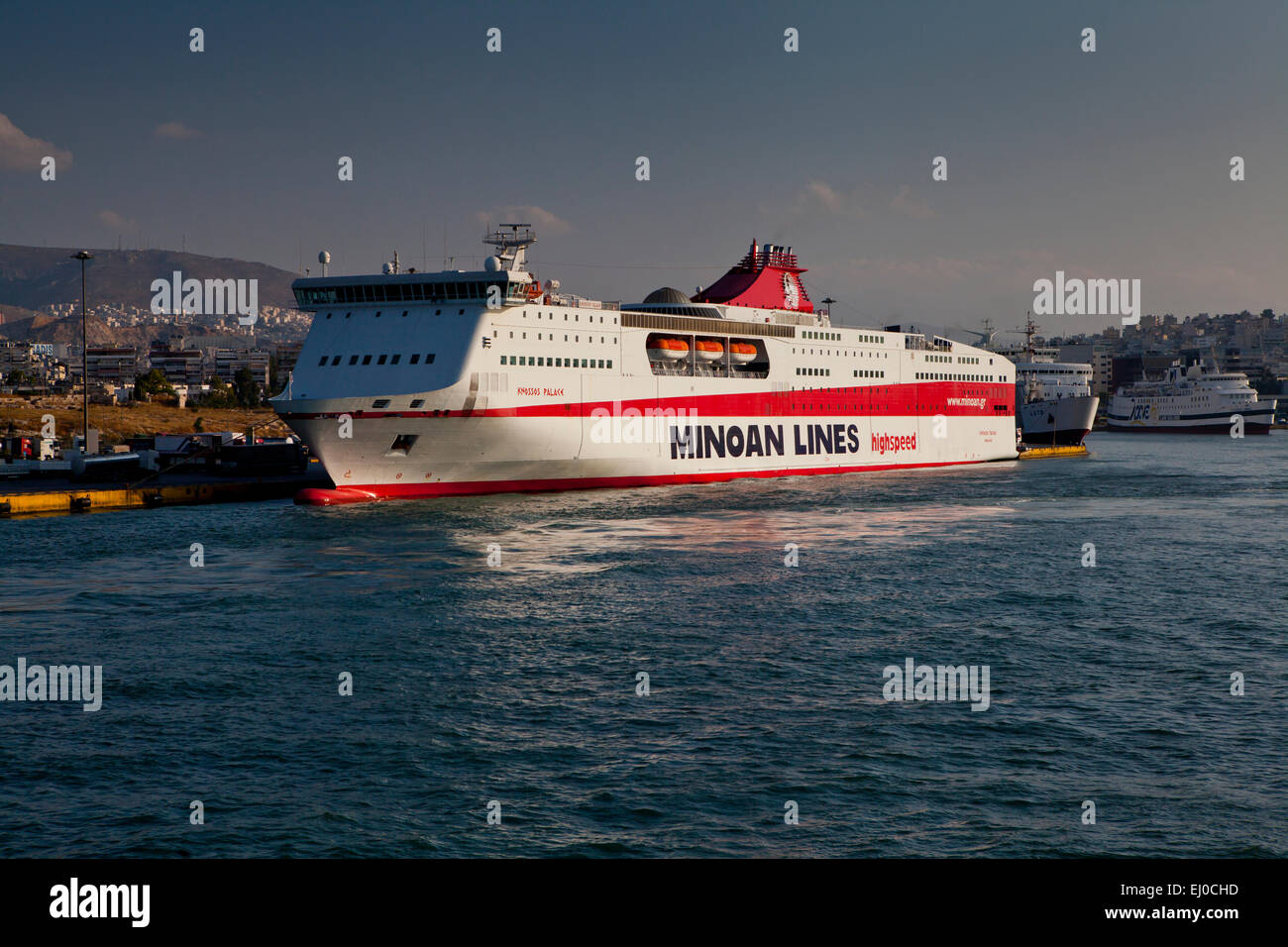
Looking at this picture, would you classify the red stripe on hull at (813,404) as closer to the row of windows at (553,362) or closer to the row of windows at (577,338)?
the row of windows at (553,362)

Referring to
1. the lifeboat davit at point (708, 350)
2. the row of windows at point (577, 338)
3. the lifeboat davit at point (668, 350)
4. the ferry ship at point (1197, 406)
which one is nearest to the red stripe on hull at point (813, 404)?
the lifeboat davit at point (668, 350)

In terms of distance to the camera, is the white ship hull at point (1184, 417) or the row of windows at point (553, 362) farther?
the white ship hull at point (1184, 417)

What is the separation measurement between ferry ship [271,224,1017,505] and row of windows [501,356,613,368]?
10 centimetres

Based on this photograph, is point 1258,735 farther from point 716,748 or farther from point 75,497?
point 75,497

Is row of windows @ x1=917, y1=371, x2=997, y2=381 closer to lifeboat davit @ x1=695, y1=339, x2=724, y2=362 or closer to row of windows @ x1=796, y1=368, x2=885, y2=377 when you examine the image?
row of windows @ x1=796, y1=368, x2=885, y2=377

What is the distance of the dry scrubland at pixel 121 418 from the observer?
289 feet

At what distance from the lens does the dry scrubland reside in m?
88.1

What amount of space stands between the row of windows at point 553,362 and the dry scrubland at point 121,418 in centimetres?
3760

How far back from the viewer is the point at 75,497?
135 ft
